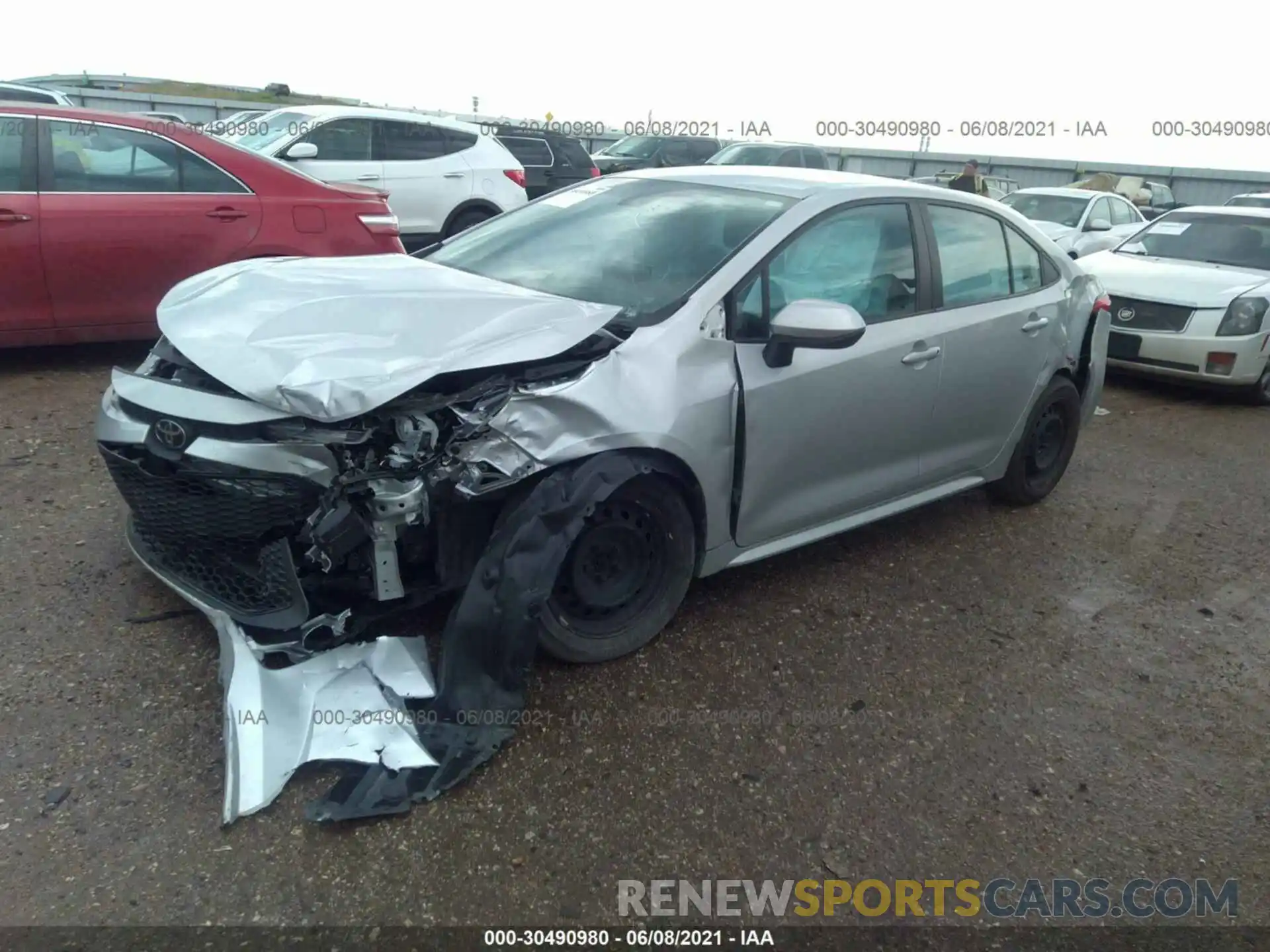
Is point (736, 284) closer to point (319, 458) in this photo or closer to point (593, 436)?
point (593, 436)

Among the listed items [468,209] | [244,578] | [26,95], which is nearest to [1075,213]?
[468,209]

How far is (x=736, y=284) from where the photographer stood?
130 inches

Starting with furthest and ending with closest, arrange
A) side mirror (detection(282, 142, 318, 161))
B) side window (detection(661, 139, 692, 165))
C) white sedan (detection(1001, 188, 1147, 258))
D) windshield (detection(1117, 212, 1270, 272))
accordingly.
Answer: side window (detection(661, 139, 692, 165))
white sedan (detection(1001, 188, 1147, 258))
side mirror (detection(282, 142, 318, 161))
windshield (detection(1117, 212, 1270, 272))

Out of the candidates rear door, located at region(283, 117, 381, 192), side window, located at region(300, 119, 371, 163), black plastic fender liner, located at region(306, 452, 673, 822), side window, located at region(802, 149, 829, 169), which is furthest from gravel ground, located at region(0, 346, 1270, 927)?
side window, located at region(802, 149, 829, 169)

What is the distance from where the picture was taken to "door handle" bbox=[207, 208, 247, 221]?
18.6ft

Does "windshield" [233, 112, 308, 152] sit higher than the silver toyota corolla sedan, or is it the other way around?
"windshield" [233, 112, 308, 152]

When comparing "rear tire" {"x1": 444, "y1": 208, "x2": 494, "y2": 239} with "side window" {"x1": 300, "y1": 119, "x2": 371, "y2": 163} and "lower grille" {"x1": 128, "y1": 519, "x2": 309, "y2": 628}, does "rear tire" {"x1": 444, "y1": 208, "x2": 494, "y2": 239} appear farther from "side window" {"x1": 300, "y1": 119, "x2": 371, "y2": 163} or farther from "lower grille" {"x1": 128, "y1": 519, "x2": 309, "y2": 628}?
"lower grille" {"x1": 128, "y1": 519, "x2": 309, "y2": 628}

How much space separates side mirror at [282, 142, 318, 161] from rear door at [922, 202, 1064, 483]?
6.22 meters

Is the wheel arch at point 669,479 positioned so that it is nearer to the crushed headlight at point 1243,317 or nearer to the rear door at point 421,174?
the crushed headlight at point 1243,317

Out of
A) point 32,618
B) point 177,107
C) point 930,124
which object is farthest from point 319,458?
point 177,107

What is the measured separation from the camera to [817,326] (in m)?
3.13

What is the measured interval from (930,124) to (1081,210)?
4.86 metres

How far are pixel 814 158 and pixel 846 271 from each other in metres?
A: 13.6

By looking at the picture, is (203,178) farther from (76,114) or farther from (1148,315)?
(1148,315)
